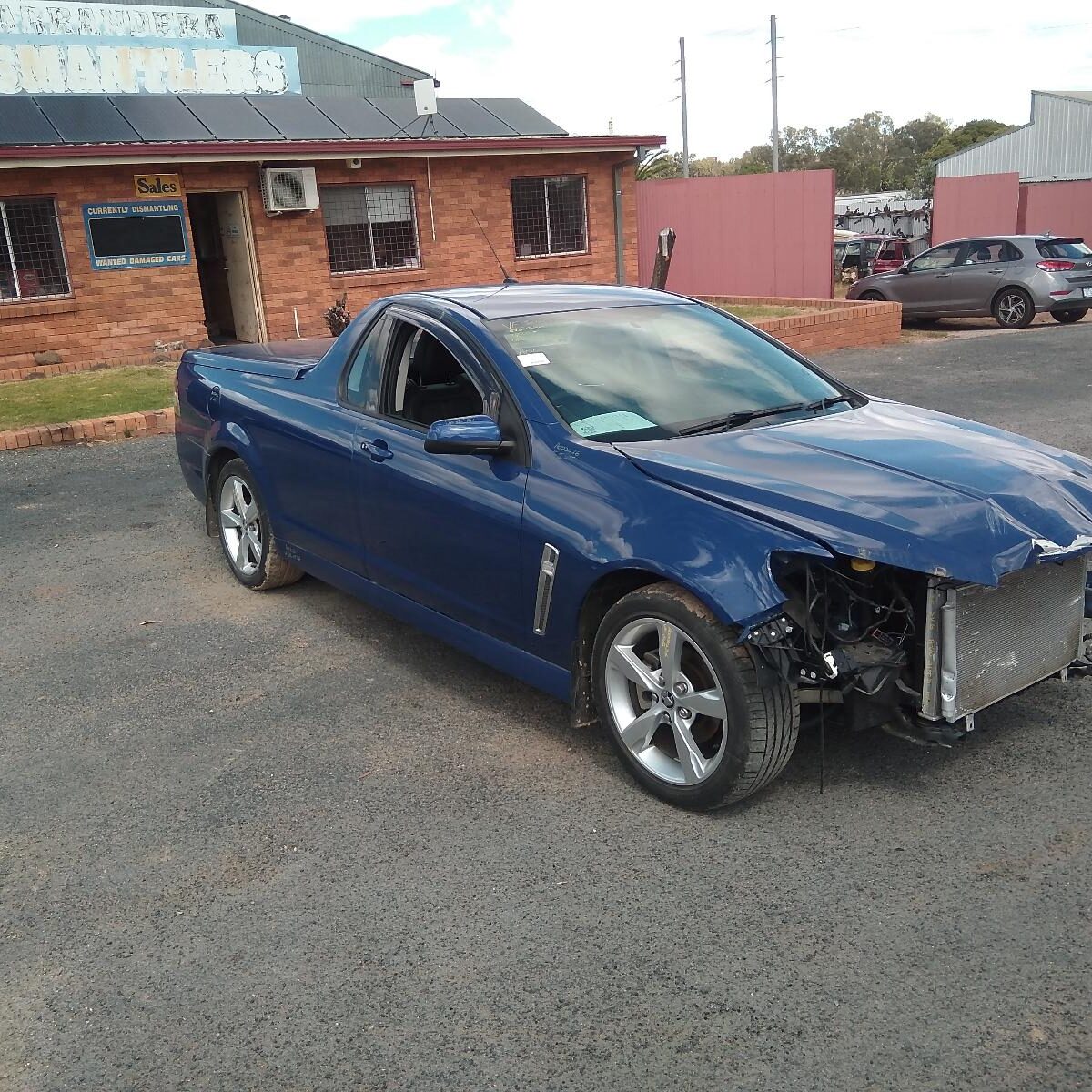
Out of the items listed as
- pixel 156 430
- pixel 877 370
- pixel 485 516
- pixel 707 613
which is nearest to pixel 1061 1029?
pixel 707 613

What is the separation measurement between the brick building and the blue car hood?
43.1 feet

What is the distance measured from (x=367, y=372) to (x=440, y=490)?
94 centimetres

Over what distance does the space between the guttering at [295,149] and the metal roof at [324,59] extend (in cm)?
697

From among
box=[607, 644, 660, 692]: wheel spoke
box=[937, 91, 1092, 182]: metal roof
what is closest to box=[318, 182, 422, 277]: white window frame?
box=[607, 644, 660, 692]: wheel spoke

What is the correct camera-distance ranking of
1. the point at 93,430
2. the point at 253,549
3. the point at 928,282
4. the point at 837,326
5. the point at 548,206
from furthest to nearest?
the point at 548,206
the point at 928,282
the point at 837,326
the point at 93,430
the point at 253,549

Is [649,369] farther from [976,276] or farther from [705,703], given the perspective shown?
[976,276]

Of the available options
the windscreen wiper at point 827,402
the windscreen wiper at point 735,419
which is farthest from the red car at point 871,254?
the windscreen wiper at point 735,419

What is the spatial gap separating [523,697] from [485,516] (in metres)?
0.92

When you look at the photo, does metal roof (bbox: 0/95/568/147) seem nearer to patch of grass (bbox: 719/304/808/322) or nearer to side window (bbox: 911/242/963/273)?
patch of grass (bbox: 719/304/808/322)

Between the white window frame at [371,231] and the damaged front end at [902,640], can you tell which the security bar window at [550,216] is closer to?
the white window frame at [371,231]

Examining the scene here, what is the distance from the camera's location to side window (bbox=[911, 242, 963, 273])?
19.1 m

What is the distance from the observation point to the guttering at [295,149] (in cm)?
1441

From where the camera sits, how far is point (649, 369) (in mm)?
4707

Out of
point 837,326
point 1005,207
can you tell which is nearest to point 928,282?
point 837,326
